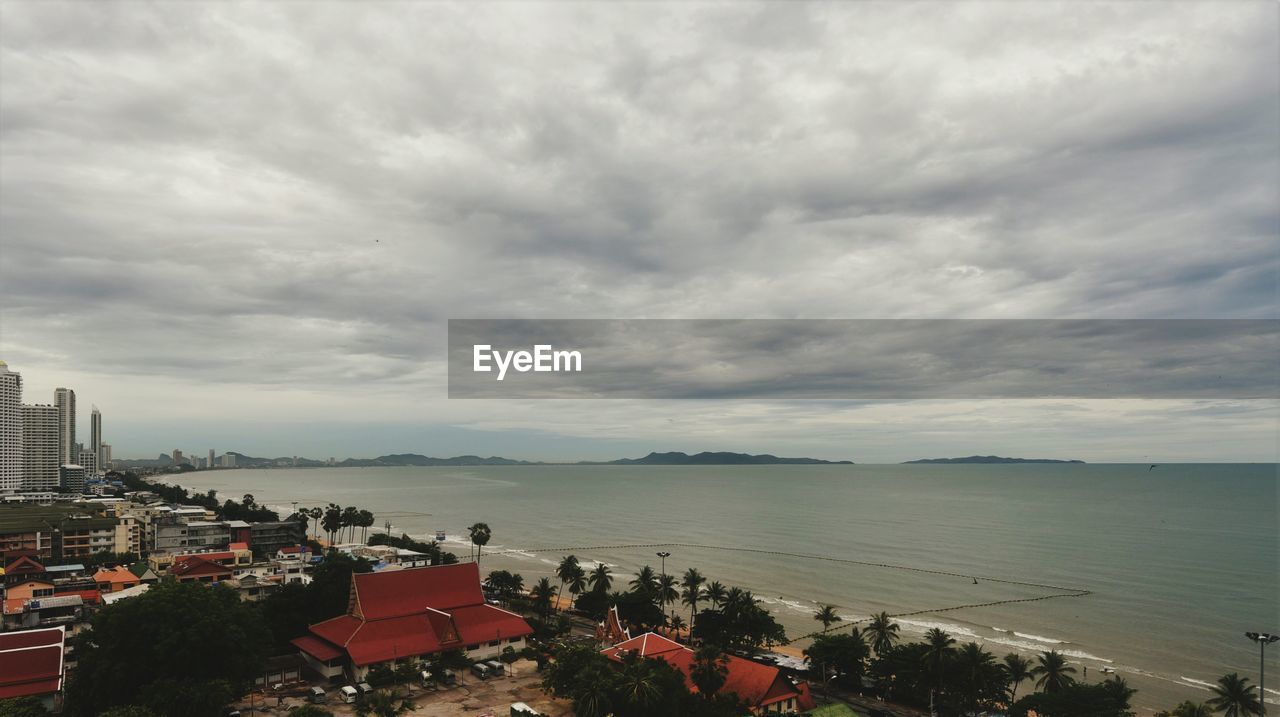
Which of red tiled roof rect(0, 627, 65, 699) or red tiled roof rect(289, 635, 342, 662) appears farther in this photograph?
red tiled roof rect(289, 635, 342, 662)

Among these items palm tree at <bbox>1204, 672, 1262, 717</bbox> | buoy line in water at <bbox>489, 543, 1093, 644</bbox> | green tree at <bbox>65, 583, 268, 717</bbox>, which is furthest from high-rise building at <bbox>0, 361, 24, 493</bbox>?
palm tree at <bbox>1204, 672, 1262, 717</bbox>

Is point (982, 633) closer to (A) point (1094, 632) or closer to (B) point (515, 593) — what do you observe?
(A) point (1094, 632)

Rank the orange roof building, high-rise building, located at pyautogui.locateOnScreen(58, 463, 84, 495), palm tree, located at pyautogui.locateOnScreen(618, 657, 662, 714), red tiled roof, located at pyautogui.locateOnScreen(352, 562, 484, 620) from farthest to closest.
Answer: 1. high-rise building, located at pyautogui.locateOnScreen(58, 463, 84, 495)
2. the orange roof building
3. red tiled roof, located at pyautogui.locateOnScreen(352, 562, 484, 620)
4. palm tree, located at pyautogui.locateOnScreen(618, 657, 662, 714)

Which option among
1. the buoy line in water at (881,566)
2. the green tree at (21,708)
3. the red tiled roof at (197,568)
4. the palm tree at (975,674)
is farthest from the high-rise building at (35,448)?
the palm tree at (975,674)

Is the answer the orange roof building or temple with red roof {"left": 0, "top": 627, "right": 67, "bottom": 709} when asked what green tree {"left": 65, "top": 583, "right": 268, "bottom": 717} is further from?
the orange roof building

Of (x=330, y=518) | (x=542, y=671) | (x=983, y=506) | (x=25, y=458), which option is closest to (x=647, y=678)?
(x=542, y=671)

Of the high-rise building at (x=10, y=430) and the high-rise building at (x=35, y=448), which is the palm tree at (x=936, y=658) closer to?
the high-rise building at (x=10, y=430)

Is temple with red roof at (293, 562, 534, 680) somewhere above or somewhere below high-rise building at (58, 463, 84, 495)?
above
